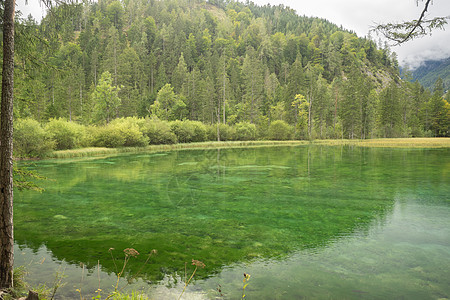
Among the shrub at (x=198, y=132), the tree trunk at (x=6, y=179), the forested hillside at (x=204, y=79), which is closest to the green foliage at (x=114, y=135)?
the forested hillside at (x=204, y=79)

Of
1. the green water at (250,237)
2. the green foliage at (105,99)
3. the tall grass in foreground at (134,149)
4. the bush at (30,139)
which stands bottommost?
the green water at (250,237)

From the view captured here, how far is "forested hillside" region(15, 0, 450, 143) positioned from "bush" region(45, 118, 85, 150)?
14.9 ft

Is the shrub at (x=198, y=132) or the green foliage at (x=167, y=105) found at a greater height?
the green foliage at (x=167, y=105)

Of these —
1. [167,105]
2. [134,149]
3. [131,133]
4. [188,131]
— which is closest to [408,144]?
[188,131]

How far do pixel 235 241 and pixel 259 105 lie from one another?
65.8 metres

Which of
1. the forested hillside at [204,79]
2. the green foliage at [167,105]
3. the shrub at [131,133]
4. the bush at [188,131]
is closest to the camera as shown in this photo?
the forested hillside at [204,79]

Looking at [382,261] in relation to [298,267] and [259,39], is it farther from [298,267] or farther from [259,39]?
[259,39]

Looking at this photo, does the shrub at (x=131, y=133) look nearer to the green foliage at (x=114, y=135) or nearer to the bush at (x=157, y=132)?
the green foliage at (x=114, y=135)

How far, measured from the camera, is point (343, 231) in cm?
820

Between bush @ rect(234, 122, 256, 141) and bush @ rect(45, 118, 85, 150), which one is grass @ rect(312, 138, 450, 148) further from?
bush @ rect(45, 118, 85, 150)

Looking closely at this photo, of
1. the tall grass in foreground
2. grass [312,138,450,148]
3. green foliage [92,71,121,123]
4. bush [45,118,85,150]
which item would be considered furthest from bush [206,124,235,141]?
bush [45,118,85,150]

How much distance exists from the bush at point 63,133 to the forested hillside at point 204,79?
14.9 feet

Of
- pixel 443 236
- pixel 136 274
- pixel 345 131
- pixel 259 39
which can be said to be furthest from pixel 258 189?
pixel 259 39

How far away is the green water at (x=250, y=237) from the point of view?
17.4 ft
